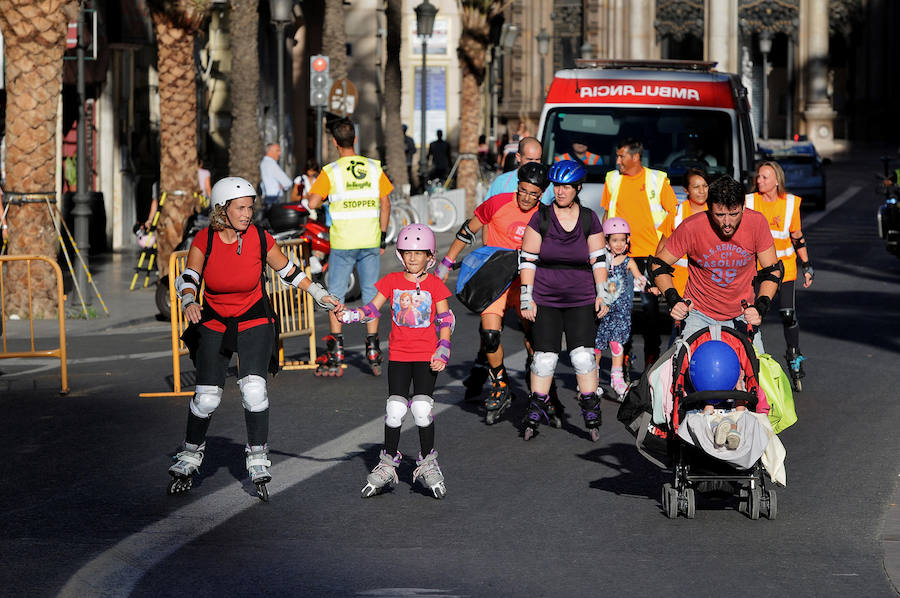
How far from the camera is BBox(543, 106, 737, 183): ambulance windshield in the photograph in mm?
16812

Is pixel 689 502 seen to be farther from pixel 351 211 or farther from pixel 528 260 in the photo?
pixel 351 211

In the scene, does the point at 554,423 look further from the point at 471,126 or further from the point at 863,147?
the point at 863,147

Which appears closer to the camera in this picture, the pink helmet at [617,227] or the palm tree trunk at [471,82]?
the pink helmet at [617,227]

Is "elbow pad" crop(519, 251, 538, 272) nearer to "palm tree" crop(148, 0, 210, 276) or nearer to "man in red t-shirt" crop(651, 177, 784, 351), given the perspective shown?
"man in red t-shirt" crop(651, 177, 784, 351)

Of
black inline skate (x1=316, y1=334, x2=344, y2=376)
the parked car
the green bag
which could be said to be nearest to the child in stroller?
the green bag

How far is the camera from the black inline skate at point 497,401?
431 inches

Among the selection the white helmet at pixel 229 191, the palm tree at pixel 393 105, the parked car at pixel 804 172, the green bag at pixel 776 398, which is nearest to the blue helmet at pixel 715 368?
the green bag at pixel 776 398

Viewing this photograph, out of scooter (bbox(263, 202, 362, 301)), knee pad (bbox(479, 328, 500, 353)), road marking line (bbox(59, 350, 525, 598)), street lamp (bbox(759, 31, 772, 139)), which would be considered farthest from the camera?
street lamp (bbox(759, 31, 772, 139))

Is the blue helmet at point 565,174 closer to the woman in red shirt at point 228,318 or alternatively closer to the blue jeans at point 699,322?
the blue jeans at point 699,322

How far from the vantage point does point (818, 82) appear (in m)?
Answer: 68.1

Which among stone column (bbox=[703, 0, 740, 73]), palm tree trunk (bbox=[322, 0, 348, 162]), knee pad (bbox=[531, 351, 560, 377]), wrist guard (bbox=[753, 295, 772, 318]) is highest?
stone column (bbox=[703, 0, 740, 73])

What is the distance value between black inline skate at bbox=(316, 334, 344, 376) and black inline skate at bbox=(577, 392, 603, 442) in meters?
3.22

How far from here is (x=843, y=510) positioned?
8359mm

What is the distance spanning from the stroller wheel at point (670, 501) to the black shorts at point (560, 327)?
2255 millimetres
